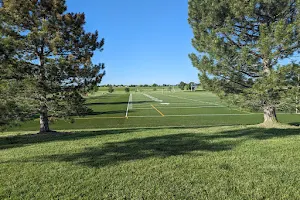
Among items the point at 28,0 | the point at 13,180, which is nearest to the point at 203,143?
the point at 13,180

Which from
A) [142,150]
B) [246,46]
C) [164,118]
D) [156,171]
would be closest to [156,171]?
[156,171]

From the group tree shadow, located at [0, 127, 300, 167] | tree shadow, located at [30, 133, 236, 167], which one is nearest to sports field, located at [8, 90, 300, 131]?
tree shadow, located at [0, 127, 300, 167]

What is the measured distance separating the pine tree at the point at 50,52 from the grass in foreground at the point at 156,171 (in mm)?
2698

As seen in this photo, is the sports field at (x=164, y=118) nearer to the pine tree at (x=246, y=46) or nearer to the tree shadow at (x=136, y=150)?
the pine tree at (x=246, y=46)

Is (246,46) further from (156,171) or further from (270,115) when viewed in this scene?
(156,171)

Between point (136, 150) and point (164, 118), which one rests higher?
point (136, 150)

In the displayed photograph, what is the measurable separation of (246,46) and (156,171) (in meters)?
6.33

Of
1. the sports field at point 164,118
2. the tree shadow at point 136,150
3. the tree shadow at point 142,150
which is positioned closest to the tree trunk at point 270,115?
the sports field at point 164,118

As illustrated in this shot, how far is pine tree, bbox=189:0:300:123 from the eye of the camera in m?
7.66

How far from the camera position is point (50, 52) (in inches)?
353

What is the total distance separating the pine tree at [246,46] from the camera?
25.1 ft

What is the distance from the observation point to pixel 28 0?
26.4ft

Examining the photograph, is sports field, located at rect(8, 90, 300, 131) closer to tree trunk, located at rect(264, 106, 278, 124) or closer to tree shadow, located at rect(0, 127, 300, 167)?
tree trunk, located at rect(264, 106, 278, 124)

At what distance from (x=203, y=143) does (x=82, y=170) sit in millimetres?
3285
